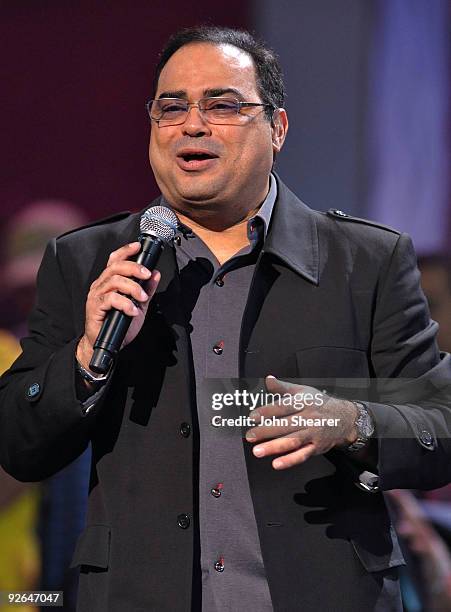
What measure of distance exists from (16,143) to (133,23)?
0.47 meters

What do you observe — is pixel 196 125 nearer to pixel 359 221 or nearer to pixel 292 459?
pixel 359 221

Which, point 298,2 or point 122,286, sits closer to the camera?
point 122,286

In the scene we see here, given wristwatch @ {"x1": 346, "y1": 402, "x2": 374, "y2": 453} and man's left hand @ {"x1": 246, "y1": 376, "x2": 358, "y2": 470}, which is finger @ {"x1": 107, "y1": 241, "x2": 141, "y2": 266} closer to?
man's left hand @ {"x1": 246, "y1": 376, "x2": 358, "y2": 470}

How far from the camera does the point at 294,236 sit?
1861 millimetres

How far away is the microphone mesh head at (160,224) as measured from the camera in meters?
1.59

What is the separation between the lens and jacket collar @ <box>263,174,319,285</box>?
1805 millimetres

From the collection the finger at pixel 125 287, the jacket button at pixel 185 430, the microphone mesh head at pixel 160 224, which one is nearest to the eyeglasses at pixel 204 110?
the microphone mesh head at pixel 160 224

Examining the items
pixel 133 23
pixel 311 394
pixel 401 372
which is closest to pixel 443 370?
pixel 401 372

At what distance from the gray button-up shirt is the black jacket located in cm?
2

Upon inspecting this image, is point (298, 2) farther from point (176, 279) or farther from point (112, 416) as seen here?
point (112, 416)

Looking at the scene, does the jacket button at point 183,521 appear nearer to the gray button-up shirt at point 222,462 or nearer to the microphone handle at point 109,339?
the gray button-up shirt at point 222,462

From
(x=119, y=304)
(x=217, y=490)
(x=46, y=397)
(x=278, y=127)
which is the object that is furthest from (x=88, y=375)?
(x=278, y=127)

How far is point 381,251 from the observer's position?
185 cm

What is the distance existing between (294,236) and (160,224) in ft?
1.10
